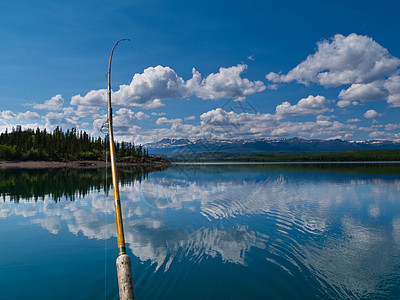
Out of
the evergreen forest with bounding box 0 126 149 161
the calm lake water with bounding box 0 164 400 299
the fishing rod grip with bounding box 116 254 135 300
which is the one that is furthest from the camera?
the evergreen forest with bounding box 0 126 149 161

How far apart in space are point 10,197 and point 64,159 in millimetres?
120316

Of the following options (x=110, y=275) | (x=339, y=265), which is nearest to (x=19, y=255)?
(x=110, y=275)

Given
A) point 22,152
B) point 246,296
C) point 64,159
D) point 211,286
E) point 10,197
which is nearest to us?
point 246,296

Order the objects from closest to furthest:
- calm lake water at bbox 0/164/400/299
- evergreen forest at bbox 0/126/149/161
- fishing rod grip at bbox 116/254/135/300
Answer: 1. fishing rod grip at bbox 116/254/135/300
2. calm lake water at bbox 0/164/400/299
3. evergreen forest at bbox 0/126/149/161

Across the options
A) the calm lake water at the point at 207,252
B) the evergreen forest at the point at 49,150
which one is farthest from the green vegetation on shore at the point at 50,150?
the calm lake water at the point at 207,252

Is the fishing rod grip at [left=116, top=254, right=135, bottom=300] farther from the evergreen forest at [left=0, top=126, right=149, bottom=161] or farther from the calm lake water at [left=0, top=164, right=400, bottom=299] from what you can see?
the evergreen forest at [left=0, top=126, right=149, bottom=161]

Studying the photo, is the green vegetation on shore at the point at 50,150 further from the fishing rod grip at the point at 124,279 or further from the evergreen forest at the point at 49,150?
the fishing rod grip at the point at 124,279

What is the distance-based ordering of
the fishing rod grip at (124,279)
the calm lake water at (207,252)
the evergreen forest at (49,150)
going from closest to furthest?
1. the fishing rod grip at (124,279)
2. the calm lake water at (207,252)
3. the evergreen forest at (49,150)

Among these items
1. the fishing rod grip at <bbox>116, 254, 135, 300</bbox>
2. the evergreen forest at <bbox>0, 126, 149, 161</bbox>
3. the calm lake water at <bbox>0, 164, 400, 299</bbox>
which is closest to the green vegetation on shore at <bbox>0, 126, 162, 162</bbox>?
the evergreen forest at <bbox>0, 126, 149, 161</bbox>

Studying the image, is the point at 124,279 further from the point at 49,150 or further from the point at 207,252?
the point at 49,150

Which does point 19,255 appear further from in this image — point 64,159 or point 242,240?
point 64,159

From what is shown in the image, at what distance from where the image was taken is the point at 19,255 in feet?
47.7

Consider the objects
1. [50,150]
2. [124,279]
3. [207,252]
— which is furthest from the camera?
[50,150]

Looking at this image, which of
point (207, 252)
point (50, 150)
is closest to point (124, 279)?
point (207, 252)
